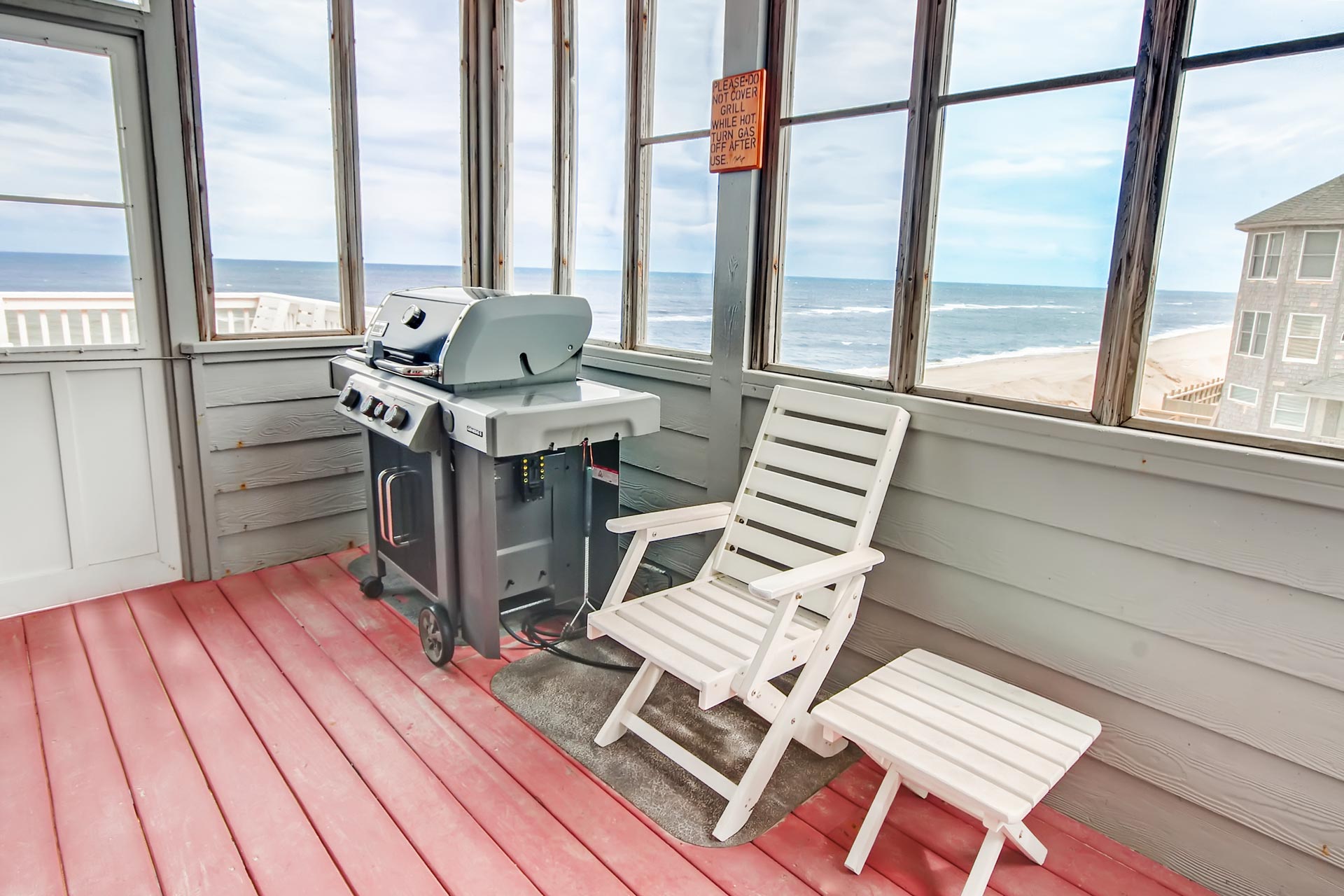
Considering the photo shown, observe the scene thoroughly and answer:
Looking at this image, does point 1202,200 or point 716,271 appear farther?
point 716,271

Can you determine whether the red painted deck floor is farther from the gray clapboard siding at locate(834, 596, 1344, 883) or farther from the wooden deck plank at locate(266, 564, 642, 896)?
the gray clapboard siding at locate(834, 596, 1344, 883)

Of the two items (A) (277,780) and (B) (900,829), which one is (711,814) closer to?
(B) (900,829)

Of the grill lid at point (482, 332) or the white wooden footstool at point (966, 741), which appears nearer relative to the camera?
the white wooden footstool at point (966, 741)

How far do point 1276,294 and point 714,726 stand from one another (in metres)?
1.81

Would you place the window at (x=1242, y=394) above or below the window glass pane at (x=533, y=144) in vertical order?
below

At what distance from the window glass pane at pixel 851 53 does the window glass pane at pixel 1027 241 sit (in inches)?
10.4

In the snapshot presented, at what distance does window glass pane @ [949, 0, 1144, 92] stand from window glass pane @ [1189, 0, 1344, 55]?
0.13 meters

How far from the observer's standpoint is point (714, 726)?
7.71ft

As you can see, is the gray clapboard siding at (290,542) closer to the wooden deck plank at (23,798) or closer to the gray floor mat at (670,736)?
the wooden deck plank at (23,798)

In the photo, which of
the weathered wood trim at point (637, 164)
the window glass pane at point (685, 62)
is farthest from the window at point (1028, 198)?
the weathered wood trim at point (637, 164)

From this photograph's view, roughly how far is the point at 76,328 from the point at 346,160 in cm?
126

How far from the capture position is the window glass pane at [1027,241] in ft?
6.13

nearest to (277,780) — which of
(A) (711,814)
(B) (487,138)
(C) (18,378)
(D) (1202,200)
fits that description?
(A) (711,814)

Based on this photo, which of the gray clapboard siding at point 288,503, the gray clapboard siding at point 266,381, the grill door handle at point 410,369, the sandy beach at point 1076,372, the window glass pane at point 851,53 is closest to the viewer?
the sandy beach at point 1076,372
